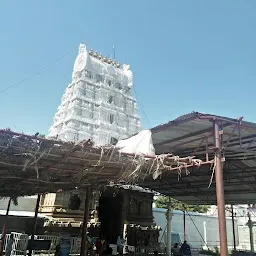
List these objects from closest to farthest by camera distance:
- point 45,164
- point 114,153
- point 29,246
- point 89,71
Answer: point 114,153
point 45,164
point 29,246
point 89,71

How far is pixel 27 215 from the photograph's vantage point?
17016mm

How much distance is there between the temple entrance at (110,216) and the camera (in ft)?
64.0

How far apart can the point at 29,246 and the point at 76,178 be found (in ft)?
21.2

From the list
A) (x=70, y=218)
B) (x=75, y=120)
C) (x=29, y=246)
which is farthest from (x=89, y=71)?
(x=29, y=246)

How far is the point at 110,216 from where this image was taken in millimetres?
20391

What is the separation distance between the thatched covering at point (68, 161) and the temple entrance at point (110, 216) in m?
11.1

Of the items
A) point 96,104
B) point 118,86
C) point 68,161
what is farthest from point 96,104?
point 68,161

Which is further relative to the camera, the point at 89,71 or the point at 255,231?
the point at 89,71

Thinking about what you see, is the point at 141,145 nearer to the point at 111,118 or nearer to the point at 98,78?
the point at 111,118

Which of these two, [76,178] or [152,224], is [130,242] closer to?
[152,224]

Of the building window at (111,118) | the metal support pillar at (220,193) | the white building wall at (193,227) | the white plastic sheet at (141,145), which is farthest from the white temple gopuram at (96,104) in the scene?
the metal support pillar at (220,193)

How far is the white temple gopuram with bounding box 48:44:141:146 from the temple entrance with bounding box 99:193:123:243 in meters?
13.4

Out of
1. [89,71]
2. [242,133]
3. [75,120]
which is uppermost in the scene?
[89,71]

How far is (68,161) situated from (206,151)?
3.61 m
